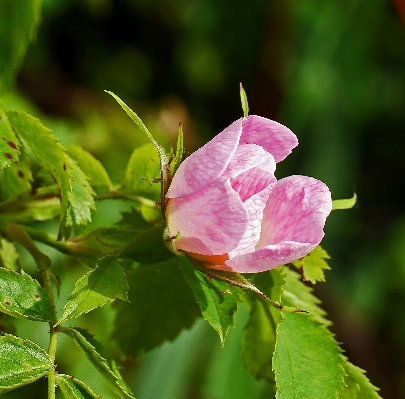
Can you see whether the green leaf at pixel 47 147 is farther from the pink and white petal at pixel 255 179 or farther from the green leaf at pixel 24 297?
the pink and white petal at pixel 255 179

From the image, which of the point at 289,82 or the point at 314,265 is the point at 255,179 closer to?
the point at 314,265

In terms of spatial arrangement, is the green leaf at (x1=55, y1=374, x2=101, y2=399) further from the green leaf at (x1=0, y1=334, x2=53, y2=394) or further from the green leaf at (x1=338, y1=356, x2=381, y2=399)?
the green leaf at (x1=338, y1=356, x2=381, y2=399)

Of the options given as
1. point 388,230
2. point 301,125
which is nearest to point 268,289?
point 301,125

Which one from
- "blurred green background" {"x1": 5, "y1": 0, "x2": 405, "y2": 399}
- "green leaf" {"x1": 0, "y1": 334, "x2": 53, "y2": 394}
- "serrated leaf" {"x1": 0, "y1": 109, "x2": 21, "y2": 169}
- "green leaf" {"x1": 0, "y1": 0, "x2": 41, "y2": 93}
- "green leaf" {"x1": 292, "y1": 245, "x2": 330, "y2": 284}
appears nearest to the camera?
"green leaf" {"x1": 0, "y1": 334, "x2": 53, "y2": 394}

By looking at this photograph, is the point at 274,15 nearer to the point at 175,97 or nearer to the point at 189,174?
the point at 175,97

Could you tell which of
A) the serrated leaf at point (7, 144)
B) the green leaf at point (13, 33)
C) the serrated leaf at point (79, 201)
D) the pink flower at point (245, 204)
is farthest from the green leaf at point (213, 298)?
the green leaf at point (13, 33)

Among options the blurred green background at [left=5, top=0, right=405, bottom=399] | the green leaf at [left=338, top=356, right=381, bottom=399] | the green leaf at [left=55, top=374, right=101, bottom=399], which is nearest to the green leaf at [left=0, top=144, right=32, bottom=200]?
the green leaf at [left=55, top=374, right=101, bottom=399]
